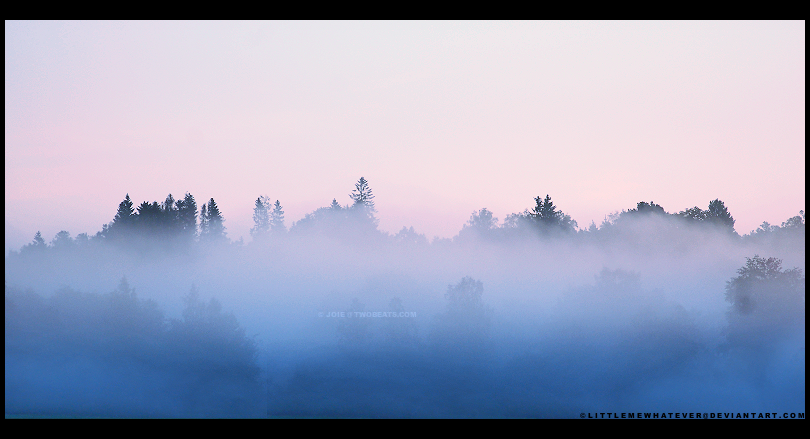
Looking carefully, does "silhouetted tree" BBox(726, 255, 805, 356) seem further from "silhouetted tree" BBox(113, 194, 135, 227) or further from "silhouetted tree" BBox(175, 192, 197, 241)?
"silhouetted tree" BBox(113, 194, 135, 227)

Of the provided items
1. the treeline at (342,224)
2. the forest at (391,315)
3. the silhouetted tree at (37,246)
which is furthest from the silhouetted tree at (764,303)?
the silhouetted tree at (37,246)

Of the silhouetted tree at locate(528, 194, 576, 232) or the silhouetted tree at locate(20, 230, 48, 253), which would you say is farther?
the silhouetted tree at locate(528, 194, 576, 232)

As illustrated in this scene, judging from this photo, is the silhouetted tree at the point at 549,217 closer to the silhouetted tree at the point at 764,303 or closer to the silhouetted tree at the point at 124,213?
the silhouetted tree at the point at 764,303

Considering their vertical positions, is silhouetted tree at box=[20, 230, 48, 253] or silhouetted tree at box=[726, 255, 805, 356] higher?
silhouetted tree at box=[20, 230, 48, 253]

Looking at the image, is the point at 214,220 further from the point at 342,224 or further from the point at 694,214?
the point at 694,214

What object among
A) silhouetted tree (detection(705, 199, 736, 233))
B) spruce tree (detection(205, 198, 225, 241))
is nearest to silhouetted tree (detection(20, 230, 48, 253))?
spruce tree (detection(205, 198, 225, 241))
